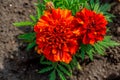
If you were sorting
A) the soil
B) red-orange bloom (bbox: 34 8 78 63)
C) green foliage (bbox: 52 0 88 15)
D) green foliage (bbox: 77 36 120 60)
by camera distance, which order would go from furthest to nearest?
1. the soil
2. green foliage (bbox: 52 0 88 15)
3. green foliage (bbox: 77 36 120 60)
4. red-orange bloom (bbox: 34 8 78 63)

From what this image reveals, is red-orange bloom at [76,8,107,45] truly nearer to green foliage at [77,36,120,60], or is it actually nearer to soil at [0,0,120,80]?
green foliage at [77,36,120,60]

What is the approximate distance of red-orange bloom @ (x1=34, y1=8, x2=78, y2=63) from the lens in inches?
95.0

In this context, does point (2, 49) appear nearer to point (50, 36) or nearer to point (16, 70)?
point (16, 70)

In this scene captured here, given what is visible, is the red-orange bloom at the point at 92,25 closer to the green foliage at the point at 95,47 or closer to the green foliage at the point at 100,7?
the green foliage at the point at 95,47

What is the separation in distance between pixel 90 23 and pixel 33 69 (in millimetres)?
748

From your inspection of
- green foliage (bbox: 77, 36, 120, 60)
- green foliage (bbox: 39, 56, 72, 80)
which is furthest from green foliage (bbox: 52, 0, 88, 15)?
green foliage (bbox: 39, 56, 72, 80)

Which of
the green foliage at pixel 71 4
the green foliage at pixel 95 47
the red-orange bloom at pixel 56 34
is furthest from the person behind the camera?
the green foliage at pixel 71 4

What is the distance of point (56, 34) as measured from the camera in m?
2.42

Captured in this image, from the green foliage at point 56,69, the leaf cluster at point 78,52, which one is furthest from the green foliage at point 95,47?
the green foliage at point 56,69

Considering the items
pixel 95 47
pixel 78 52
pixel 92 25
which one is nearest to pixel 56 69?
Answer: pixel 78 52

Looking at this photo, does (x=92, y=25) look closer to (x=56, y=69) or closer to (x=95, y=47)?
(x=95, y=47)

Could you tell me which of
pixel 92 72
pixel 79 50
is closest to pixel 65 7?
pixel 79 50

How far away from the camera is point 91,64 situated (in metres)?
2.95

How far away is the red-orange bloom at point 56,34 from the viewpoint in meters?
2.41
